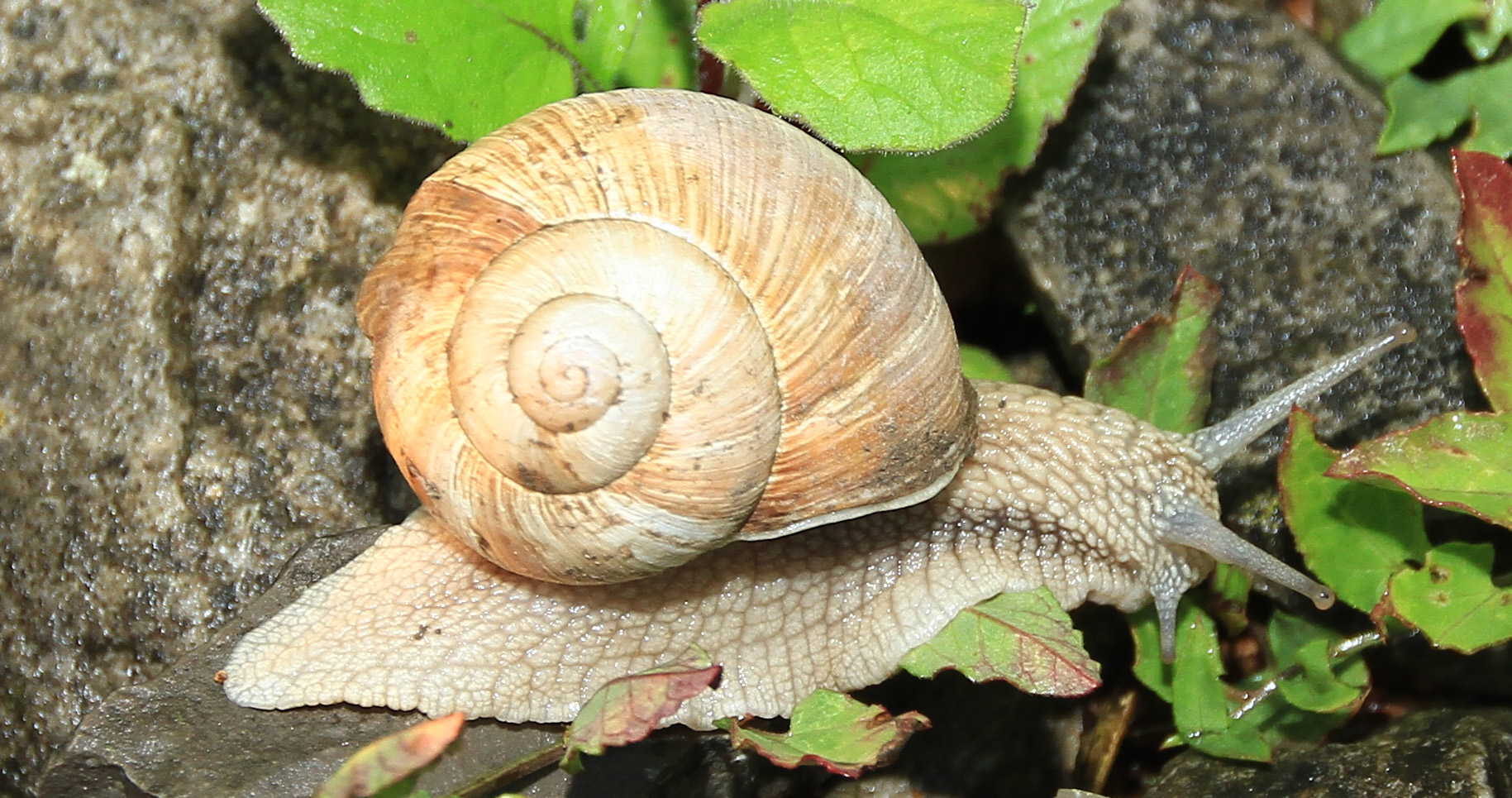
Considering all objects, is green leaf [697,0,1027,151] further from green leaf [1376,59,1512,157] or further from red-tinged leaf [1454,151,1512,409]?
green leaf [1376,59,1512,157]

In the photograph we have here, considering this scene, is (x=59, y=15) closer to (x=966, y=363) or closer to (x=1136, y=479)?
(x=966, y=363)

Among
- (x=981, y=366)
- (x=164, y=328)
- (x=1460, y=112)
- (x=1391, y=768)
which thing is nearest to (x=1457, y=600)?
(x=1391, y=768)

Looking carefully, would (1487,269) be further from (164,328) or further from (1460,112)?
(164,328)

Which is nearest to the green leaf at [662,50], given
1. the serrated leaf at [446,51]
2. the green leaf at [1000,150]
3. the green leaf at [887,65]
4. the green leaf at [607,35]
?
the green leaf at [607,35]

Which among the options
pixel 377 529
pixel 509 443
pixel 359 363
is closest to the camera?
pixel 509 443

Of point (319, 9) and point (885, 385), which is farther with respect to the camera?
point (319, 9)

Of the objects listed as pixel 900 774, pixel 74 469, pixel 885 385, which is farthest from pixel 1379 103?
pixel 74 469
